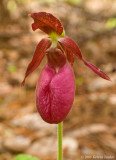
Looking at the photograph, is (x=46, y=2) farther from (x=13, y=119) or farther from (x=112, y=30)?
(x=13, y=119)

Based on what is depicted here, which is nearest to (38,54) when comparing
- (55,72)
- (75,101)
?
(55,72)

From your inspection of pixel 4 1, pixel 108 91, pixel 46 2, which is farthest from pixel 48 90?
pixel 46 2

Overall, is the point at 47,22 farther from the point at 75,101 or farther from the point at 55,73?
the point at 75,101

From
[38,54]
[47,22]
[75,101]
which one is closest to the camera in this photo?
[47,22]

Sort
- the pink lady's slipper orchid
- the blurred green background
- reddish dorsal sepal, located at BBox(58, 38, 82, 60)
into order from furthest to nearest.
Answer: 1. the blurred green background
2. reddish dorsal sepal, located at BBox(58, 38, 82, 60)
3. the pink lady's slipper orchid

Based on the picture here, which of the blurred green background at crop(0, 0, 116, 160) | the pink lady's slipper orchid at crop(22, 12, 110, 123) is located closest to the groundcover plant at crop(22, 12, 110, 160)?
the pink lady's slipper orchid at crop(22, 12, 110, 123)

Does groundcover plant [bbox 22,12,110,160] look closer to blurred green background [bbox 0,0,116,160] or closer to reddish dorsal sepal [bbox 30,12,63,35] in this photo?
reddish dorsal sepal [bbox 30,12,63,35]

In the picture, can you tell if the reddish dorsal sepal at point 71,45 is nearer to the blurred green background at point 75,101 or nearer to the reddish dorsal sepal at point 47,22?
the reddish dorsal sepal at point 47,22

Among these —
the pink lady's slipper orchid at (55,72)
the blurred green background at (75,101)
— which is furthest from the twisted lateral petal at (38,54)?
the blurred green background at (75,101)

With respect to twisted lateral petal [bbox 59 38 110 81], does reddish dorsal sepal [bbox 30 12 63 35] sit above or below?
above
